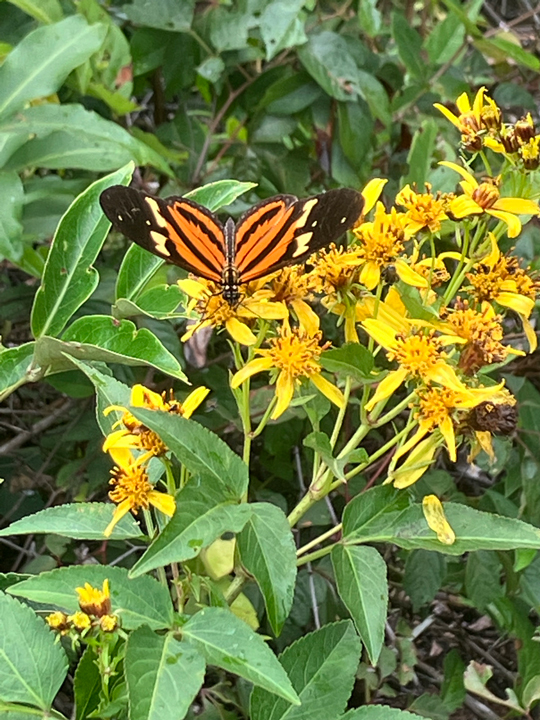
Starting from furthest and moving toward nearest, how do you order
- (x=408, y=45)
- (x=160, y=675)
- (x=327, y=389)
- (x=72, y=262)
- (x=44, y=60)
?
(x=408, y=45) → (x=44, y=60) → (x=72, y=262) → (x=327, y=389) → (x=160, y=675)

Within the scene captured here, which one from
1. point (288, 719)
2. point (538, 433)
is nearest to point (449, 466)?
point (538, 433)

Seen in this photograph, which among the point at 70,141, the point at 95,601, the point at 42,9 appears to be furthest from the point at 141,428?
the point at 42,9

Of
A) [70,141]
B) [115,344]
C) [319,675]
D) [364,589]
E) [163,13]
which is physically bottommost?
[319,675]

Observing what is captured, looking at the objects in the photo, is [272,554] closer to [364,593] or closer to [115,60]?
[364,593]

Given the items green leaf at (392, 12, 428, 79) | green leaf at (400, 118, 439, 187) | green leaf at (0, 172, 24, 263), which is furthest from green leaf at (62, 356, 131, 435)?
green leaf at (392, 12, 428, 79)

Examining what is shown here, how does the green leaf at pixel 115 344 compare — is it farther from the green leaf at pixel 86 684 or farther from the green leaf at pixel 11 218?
the green leaf at pixel 86 684

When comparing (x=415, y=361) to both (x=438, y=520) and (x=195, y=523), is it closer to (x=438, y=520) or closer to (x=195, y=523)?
(x=438, y=520)
